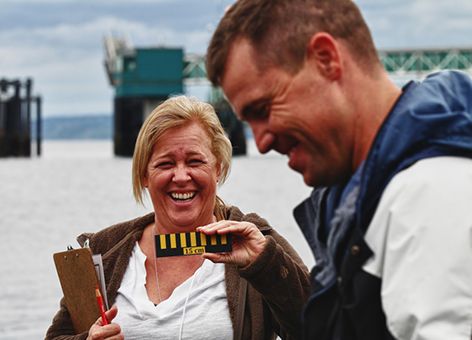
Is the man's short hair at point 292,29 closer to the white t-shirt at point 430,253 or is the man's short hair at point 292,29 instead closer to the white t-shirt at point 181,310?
the white t-shirt at point 430,253

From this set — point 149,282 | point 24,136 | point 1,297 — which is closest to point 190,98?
point 149,282

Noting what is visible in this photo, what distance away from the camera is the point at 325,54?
2.28m

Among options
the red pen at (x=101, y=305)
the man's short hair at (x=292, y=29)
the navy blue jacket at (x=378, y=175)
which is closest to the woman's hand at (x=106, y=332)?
the red pen at (x=101, y=305)

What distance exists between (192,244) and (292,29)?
47.6 inches

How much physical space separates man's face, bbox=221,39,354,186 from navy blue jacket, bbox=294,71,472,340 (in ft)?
0.20

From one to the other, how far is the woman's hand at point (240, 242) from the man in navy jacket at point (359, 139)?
99 cm

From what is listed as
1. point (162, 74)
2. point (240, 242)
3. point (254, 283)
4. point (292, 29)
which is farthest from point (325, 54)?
point (162, 74)

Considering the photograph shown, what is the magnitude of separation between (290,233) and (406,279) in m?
28.9

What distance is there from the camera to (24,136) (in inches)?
3991

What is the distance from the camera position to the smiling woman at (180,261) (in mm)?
4176

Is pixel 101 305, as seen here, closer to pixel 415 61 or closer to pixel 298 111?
pixel 298 111

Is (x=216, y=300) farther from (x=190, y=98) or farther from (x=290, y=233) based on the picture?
(x=290, y=233)

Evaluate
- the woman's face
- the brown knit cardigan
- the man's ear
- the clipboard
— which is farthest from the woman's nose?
the man's ear

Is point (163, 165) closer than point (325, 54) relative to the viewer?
No
